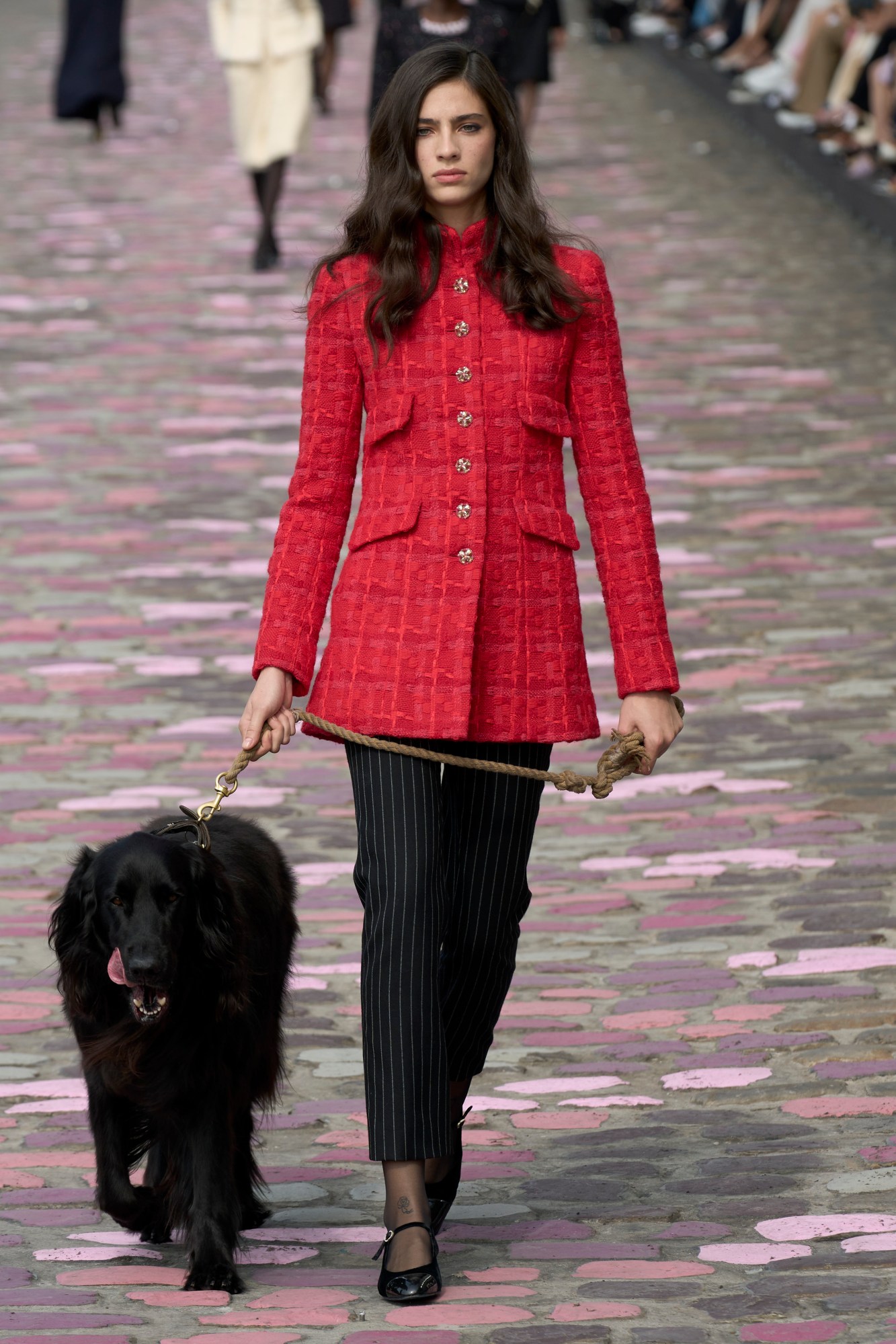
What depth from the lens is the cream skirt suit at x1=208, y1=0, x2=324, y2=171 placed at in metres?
14.6

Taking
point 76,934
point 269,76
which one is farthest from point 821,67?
point 76,934

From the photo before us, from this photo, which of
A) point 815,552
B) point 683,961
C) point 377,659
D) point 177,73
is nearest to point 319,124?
point 177,73

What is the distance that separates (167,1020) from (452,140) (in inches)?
64.5

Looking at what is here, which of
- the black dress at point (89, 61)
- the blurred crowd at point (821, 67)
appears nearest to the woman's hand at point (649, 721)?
the blurred crowd at point (821, 67)

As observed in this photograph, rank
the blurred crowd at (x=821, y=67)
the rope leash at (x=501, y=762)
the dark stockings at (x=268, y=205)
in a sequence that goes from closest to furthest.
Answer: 1. the rope leash at (x=501, y=762)
2. the dark stockings at (x=268, y=205)
3. the blurred crowd at (x=821, y=67)

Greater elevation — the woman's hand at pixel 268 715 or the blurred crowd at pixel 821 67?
the woman's hand at pixel 268 715

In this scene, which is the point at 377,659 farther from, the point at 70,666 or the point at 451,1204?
the point at 70,666

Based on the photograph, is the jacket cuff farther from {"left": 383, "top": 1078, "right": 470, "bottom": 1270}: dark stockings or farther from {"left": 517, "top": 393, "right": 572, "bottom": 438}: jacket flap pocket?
{"left": 383, "top": 1078, "right": 470, "bottom": 1270}: dark stockings

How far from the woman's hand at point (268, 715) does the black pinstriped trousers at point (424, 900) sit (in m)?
0.15

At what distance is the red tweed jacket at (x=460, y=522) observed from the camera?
3996 mm

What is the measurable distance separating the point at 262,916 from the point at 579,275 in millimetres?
1379

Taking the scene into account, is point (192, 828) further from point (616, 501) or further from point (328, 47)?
point (328, 47)

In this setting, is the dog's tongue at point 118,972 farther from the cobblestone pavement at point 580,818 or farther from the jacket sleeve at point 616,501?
the jacket sleeve at point 616,501

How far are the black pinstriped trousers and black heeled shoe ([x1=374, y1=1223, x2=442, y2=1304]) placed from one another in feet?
0.59
